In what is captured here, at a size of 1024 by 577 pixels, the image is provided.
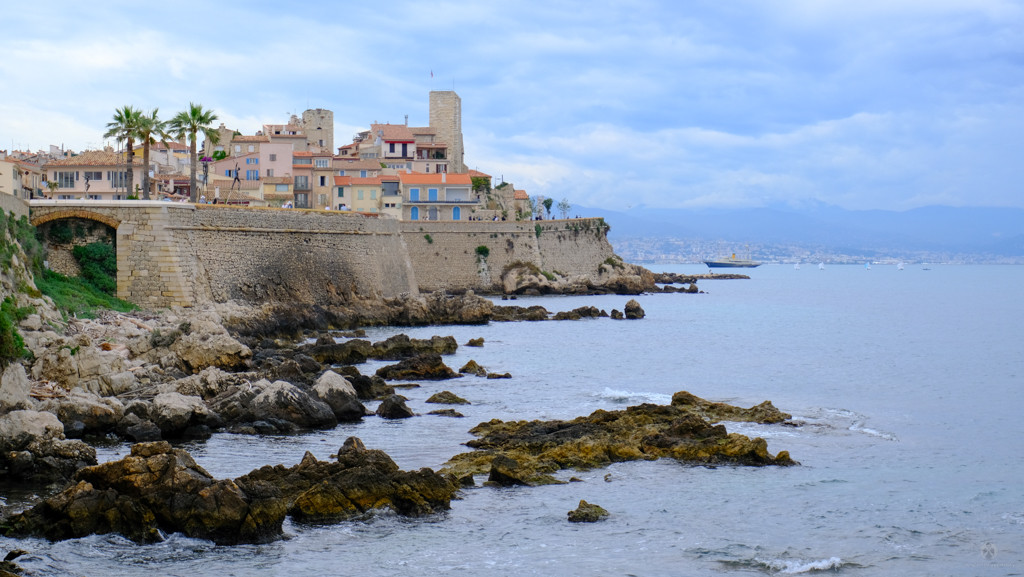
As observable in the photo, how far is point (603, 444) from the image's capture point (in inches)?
664

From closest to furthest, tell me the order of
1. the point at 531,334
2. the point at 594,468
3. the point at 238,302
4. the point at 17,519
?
the point at 17,519 < the point at 594,468 < the point at 238,302 < the point at 531,334

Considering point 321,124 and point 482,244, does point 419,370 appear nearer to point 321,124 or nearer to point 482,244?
point 482,244

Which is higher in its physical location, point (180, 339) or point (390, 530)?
point (180, 339)

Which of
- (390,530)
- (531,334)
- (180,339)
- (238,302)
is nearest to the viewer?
(390,530)

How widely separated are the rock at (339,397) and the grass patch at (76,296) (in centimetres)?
963

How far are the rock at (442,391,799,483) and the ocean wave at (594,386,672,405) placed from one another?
13.2ft

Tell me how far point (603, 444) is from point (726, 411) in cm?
450

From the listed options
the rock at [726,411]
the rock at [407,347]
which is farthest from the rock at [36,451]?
the rock at [407,347]

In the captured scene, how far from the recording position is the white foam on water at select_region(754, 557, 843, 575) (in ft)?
37.9

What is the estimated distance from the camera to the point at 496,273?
2537 inches

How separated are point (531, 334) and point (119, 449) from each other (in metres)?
25.9

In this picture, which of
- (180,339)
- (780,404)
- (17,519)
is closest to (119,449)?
(17,519)

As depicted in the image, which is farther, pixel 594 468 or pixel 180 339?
pixel 180 339

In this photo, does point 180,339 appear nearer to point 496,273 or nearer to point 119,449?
point 119,449
